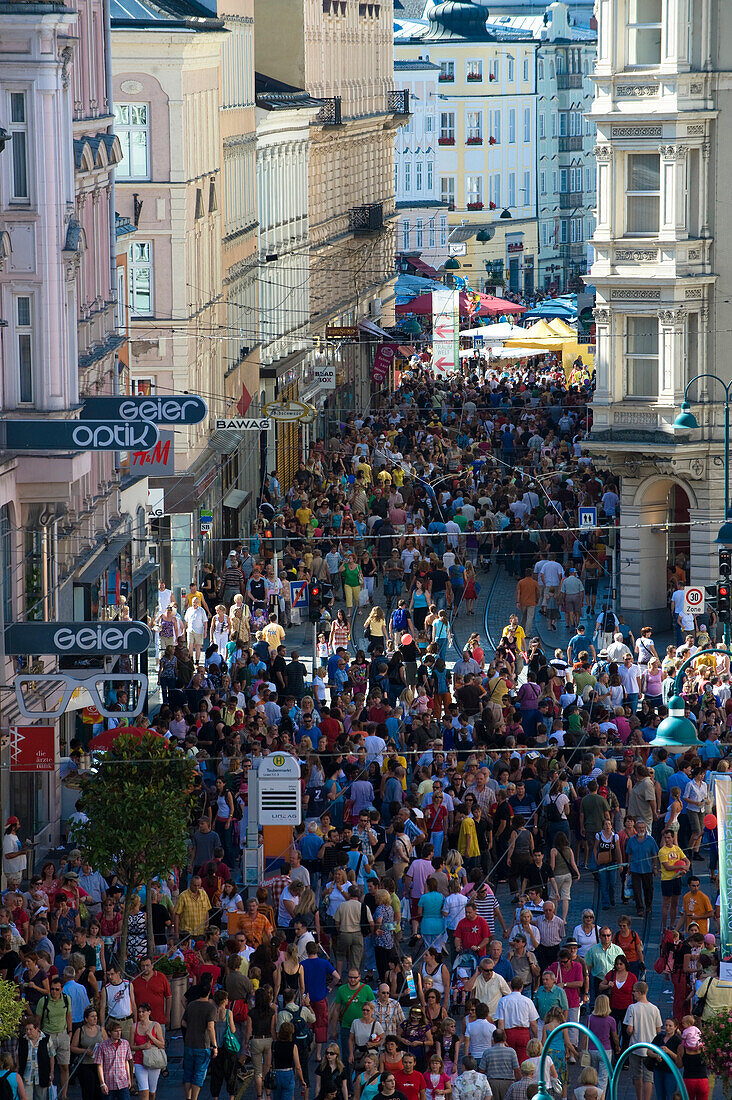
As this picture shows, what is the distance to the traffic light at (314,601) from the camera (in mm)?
36781

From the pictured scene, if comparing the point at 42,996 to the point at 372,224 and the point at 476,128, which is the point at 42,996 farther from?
the point at 476,128

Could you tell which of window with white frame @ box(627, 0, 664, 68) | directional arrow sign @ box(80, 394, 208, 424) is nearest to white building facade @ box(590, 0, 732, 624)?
window with white frame @ box(627, 0, 664, 68)

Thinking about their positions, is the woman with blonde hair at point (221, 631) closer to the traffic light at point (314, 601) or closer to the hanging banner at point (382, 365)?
the traffic light at point (314, 601)

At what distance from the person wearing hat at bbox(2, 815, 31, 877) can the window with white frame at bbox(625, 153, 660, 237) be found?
19.3 meters

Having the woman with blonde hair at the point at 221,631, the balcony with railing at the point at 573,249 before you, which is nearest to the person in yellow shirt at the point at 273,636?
the woman with blonde hair at the point at 221,631

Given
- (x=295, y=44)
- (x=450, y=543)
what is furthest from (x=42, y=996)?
(x=295, y=44)

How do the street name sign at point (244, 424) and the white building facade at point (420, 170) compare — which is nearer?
the street name sign at point (244, 424)

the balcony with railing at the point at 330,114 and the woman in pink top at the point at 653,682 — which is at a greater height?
the balcony with railing at the point at 330,114

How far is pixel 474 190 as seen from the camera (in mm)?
122438

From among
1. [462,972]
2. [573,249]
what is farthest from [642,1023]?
[573,249]

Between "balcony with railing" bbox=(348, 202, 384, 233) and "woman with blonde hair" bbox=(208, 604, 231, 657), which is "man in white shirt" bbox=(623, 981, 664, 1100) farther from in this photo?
"balcony with railing" bbox=(348, 202, 384, 233)

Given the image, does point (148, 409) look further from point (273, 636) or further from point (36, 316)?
point (273, 636)

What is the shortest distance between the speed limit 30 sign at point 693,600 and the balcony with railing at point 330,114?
114 ft

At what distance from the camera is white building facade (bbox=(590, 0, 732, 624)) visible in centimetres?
3972
